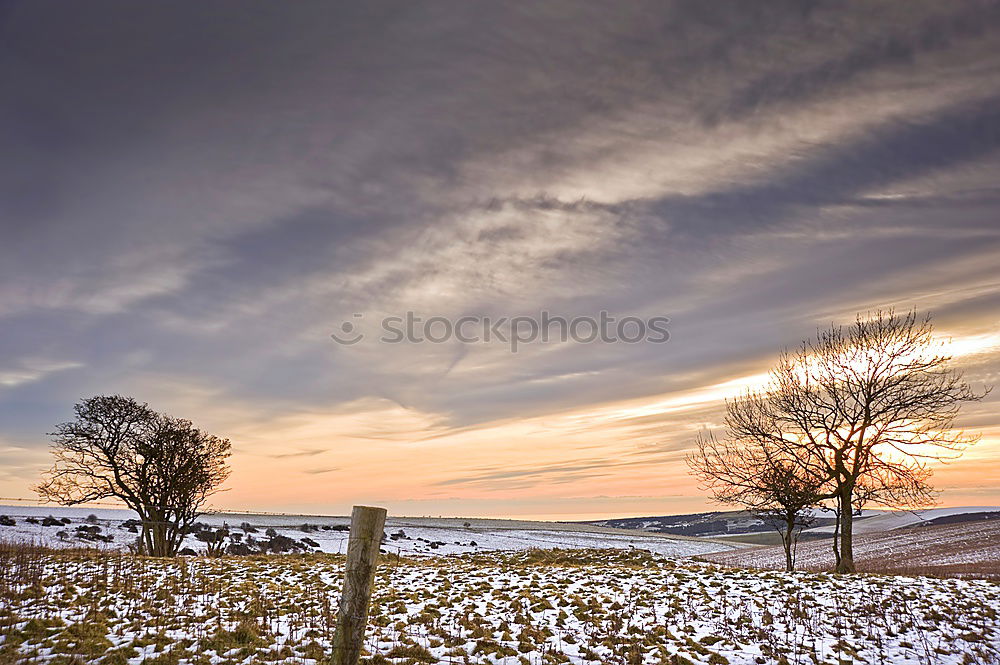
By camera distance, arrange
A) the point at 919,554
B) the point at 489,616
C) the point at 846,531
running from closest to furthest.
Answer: the point at 489,616, the point at 846,531, the point at 919,554

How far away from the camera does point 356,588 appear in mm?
7809

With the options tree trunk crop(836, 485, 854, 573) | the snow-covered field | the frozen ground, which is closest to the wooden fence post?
the snow-covered field

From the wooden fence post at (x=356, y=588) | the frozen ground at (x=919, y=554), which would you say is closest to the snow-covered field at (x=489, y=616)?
the wooden fence post at (x=356, y=588)

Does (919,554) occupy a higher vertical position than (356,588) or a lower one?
lower

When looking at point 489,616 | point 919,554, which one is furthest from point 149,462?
point 919,554

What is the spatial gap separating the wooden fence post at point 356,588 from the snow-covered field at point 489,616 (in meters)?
3.97

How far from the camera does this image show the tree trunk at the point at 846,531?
84.4 ft

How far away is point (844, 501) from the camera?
27.6 m

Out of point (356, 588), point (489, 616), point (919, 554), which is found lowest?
point (919, 554)

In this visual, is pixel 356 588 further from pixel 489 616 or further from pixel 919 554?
pixel 919 554

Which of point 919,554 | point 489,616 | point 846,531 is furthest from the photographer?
point 919,554

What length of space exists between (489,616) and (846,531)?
1857cm

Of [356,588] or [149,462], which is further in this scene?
[149,462]

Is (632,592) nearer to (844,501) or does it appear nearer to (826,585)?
(826,585)
